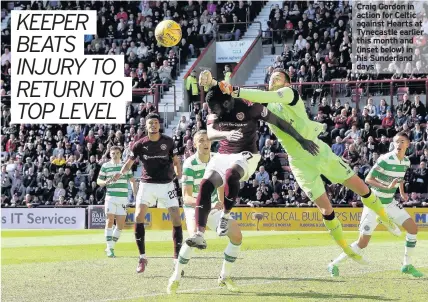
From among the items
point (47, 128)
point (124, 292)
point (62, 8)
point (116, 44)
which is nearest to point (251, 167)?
point (124, 292)

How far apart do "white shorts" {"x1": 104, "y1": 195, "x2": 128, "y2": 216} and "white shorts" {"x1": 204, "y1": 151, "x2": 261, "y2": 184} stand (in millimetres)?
8232

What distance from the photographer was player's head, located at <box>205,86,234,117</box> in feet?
39.0

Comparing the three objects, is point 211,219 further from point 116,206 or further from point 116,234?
point 116,206

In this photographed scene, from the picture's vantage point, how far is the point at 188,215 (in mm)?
13711

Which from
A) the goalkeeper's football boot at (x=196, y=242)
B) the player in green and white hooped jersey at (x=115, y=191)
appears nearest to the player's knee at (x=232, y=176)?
the goalkeeper's football boot at (x=196, y=242)

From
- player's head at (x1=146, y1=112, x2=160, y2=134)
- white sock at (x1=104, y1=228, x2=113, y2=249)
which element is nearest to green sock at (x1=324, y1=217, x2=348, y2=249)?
player's head at (x1=146, y1=112, x2=160, y2=134)

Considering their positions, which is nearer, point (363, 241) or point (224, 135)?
point (224, 135)

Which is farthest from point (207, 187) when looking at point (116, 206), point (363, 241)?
point (116, 206)

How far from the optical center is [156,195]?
51.4 ft

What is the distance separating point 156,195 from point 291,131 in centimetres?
396

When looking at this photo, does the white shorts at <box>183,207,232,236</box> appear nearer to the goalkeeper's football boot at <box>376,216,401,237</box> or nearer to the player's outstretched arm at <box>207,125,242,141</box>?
the player's outstretched arm at <box>207,125,242,141</box>

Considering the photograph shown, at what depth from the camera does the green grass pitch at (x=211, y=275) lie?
450 inches

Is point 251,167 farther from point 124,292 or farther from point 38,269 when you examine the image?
point 38,269

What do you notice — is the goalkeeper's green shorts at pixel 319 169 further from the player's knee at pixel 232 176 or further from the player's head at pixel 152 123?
the player's head at pixel 152 123
